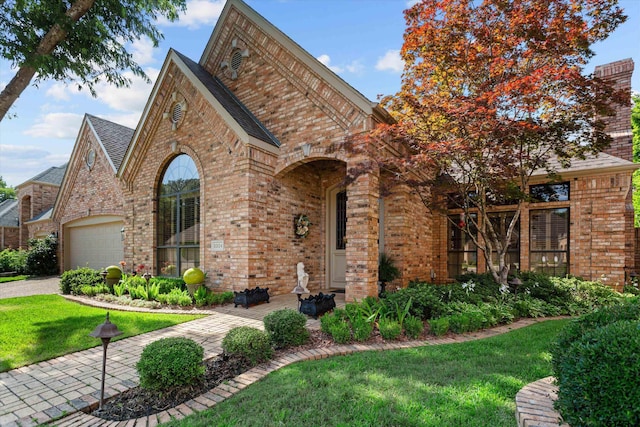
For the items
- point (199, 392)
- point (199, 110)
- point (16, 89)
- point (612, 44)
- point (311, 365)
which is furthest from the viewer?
point (199, 110)

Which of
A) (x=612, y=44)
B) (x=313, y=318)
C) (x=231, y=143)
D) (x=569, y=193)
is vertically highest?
(x=612, y=44)

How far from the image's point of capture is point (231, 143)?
316 inches

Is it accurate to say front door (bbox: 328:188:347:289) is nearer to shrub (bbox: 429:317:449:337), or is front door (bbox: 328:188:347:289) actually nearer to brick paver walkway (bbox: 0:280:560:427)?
brick paver walkway (bbox: 0:280:560:427)

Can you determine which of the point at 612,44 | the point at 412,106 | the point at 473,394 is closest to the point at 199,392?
the point at 473,394

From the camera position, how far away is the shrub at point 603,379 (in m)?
1.95

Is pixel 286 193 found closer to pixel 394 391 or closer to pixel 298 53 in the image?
pixel 298 53

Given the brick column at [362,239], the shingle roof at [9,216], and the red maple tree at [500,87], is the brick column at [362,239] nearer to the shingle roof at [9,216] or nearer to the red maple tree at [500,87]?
the red maple tree at [500,87]

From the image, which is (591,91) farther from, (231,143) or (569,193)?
(231,143)

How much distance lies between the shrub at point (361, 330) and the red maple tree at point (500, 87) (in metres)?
3.36

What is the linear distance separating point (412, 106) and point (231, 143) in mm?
4322

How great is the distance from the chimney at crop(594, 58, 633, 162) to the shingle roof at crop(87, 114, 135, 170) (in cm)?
1738

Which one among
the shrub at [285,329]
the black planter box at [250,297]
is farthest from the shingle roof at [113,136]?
the shrub at [285,329]

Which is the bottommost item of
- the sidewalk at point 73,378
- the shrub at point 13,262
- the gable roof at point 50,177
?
the shrub at point 13,262

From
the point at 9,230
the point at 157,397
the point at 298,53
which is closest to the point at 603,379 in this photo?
the point at 157,397
